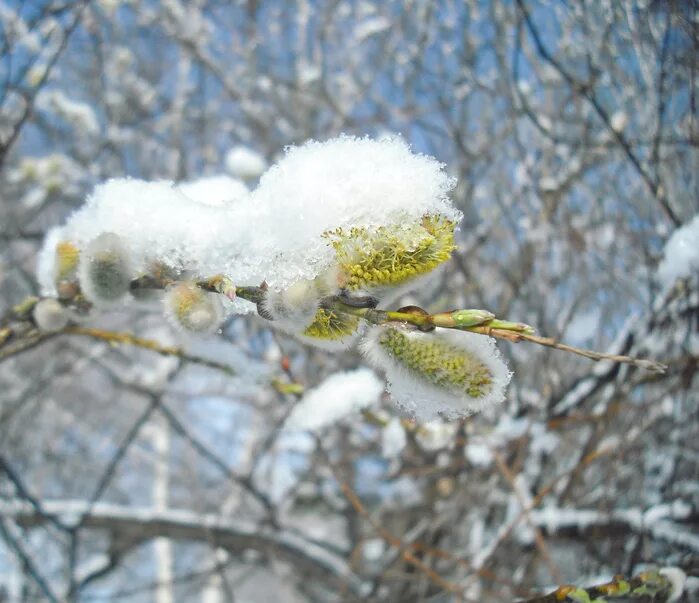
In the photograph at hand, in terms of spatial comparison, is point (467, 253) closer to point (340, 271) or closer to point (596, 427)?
point (596, 427)

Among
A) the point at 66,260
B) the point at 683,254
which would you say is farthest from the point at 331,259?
the point at 683,254

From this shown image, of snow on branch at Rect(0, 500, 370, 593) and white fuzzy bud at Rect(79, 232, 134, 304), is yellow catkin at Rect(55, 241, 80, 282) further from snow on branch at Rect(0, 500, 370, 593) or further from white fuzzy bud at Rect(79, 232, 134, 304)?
snow on branch at Rect(0, 500, 370, 593)

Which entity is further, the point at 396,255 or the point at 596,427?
the point at 596,427

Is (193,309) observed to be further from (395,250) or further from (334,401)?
(334,401)

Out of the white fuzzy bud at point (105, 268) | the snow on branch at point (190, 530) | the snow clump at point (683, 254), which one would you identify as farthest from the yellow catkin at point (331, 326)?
the snow on branch at point (190, 530)

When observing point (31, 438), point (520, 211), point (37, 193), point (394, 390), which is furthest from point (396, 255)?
point (31, 438)

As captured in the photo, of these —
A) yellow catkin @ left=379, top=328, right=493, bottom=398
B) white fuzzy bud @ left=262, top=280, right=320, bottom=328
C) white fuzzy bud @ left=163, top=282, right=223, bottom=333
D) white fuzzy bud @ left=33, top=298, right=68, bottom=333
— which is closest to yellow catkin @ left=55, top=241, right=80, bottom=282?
white fuzzy bud @ left=33, top=298, right=68, bottom=333

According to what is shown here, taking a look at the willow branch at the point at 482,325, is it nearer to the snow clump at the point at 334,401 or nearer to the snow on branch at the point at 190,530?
the snow clump at the point at 334,401
